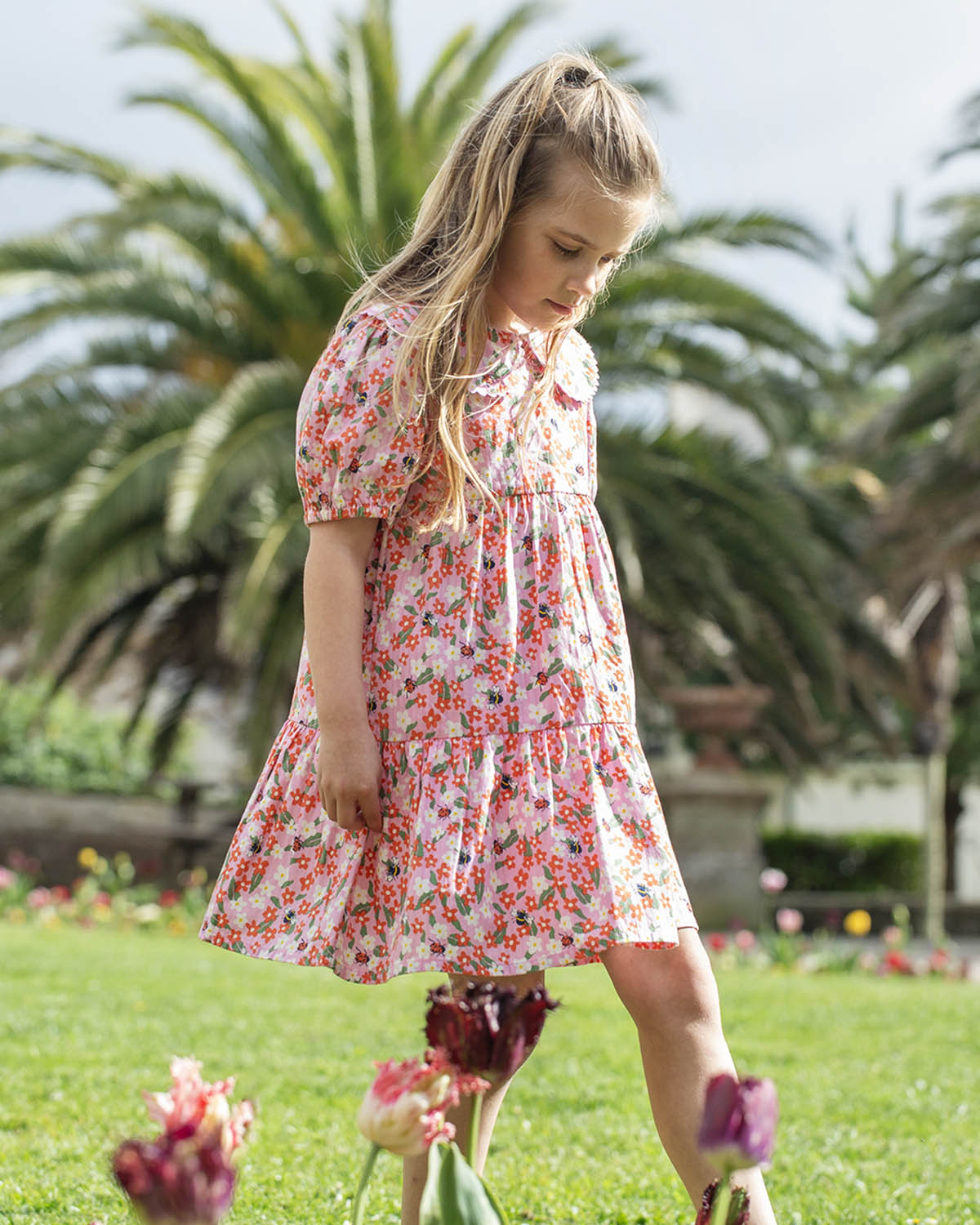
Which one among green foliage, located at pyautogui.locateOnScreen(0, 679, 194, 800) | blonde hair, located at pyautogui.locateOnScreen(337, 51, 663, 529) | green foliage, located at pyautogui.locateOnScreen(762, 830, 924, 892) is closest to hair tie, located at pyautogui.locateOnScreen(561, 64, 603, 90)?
blonde hair, located at pyautogui.locateOnScreen(337, 51, 663, 529)

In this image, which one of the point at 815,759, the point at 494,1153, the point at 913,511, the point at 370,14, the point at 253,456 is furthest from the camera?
the point at 815,759

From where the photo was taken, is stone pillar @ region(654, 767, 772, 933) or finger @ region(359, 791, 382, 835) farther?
stone pillar @ region(654, 767, 772, 933)

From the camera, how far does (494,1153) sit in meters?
3.11

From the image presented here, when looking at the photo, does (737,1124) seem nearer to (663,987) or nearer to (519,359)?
(663,987)

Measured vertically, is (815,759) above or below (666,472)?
below

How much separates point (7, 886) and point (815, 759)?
6.10 meters

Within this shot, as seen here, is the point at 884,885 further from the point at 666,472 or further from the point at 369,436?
the point at 369,436

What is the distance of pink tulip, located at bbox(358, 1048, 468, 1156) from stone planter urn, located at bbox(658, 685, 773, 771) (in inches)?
378

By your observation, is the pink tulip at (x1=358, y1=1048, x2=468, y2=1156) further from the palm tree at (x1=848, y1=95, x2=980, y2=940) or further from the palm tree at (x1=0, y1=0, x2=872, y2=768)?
the palm tree at (x1=848, y1=95, x2=980, y2=940)

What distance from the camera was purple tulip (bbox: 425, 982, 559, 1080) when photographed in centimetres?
139

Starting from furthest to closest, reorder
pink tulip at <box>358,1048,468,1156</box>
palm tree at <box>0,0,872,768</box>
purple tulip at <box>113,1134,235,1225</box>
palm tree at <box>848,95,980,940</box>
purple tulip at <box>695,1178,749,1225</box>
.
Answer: palm tree at <box>848,95,980,940</box>
palm tree at <box>0,0,872,768</box>
purple tulip at <box>695,1178,749,1225</box>
pink tulip at <box>358,1048,468,1156</box>
purple tulip at <box>113,1134,235,1225</box>

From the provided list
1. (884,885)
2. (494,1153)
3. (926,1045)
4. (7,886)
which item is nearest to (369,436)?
(494,1153)

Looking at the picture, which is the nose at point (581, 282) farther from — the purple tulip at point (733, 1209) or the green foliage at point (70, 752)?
the green foliage at point (70, 752)

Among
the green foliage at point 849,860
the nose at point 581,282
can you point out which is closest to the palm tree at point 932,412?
the green foliage at point 849,860
